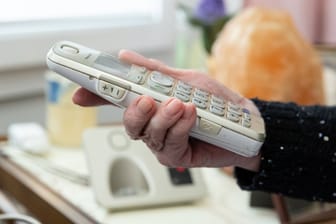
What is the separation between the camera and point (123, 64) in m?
0.57

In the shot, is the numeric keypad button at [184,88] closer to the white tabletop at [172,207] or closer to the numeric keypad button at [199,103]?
the numeric keypad button at [199,103]

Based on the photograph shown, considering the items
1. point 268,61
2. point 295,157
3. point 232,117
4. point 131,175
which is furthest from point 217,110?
point 268,61

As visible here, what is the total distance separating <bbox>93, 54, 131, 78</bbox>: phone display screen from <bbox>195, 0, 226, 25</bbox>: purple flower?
608 mm

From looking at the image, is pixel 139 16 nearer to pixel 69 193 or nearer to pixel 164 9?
pixel 164 9

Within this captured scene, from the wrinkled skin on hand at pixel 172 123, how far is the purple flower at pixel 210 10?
49cm

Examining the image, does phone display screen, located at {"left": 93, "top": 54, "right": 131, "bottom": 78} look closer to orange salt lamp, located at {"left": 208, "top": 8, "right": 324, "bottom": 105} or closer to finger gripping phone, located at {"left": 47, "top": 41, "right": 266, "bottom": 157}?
A: finger gripping phone, located at {"left": 47, "top": 41, "right": 266, "bottom": 157}

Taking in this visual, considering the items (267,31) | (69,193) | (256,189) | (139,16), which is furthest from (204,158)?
(139,16)

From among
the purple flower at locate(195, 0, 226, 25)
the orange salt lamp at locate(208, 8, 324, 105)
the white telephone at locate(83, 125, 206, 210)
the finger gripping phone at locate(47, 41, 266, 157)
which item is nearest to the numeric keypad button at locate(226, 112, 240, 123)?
the finger gripping phone at locate(47, 41, 266, 157)

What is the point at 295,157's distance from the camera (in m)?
0.67

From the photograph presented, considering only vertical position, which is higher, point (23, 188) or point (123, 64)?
point (123, 64)

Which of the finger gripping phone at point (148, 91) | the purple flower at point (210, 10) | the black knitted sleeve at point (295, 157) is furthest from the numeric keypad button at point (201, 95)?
the purple flower at point (210, 10)

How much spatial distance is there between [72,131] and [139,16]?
33 cm

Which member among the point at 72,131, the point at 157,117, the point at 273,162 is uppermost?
the point at 157,117

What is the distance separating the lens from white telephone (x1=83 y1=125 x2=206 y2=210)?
745 mm
